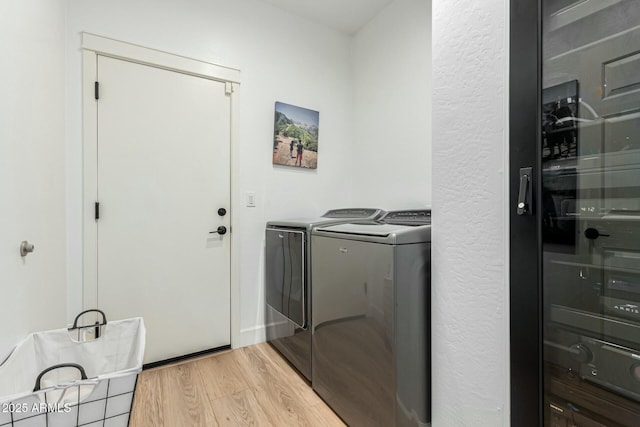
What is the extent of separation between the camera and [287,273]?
2.02 metres

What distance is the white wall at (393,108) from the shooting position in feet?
6.70

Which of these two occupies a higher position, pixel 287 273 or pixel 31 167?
pixel 31 167

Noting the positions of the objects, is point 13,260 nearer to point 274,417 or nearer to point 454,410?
point 274,417

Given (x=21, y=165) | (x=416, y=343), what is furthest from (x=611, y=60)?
(x=21, y=165)

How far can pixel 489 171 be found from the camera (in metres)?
1.04

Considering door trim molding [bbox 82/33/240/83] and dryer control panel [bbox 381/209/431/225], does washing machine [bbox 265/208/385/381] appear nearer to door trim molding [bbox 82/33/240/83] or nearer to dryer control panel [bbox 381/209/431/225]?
dryer control panel [bbox 381/209/431/225]

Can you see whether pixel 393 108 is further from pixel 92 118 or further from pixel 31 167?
pixel 31 167

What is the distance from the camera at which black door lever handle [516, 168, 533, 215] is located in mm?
913

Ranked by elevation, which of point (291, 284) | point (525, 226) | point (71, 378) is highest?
point (525, 226)

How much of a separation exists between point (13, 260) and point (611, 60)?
1.93 metres

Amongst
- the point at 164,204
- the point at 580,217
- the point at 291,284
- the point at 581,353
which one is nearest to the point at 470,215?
the point at 580,217

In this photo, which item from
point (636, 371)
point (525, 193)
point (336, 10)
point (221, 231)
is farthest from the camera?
point (336, 10)

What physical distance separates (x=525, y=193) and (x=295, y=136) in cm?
188

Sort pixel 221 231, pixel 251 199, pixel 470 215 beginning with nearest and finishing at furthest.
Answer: pixel 470 215, pixel 221 231, pixel 251 199
